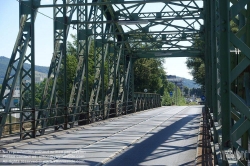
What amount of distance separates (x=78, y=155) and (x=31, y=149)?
84.6 inches

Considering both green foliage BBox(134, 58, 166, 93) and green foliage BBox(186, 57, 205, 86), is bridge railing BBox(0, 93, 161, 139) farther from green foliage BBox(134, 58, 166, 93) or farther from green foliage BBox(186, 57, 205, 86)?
green foliage BBox(186, 57, 205, 86)

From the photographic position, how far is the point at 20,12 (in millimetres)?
16969

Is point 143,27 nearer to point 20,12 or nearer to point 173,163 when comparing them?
point 20,12

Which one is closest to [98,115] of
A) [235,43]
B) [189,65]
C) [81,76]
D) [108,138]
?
[81,76]

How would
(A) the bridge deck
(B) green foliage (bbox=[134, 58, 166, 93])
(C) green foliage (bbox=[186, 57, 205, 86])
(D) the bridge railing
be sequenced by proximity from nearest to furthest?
(A) the bridge deck < (D) the bridge railing < (B) green foliage (bbox=[134, 58, 166, 93]) < (C) green foliage (bbox=[186, 57, 205, 86])

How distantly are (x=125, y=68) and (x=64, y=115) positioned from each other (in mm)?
20289

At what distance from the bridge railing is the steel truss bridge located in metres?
0.05

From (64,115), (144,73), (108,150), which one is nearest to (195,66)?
(144,73)

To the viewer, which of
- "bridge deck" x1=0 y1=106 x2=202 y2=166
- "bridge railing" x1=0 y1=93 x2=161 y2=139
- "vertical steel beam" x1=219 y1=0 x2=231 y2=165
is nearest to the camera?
"vertical steel beam" x1=219 y1=0 x2=231 y2=165

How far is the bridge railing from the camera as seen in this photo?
16125 mm

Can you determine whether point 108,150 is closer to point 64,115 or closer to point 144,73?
A: point 64,115

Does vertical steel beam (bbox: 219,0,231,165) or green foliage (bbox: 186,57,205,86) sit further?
green foliage (bbox: 186,57,205,86)

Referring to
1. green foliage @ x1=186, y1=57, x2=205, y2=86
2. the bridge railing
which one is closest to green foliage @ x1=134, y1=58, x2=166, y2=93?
the bridge railing

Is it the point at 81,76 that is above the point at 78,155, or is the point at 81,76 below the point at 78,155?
above
